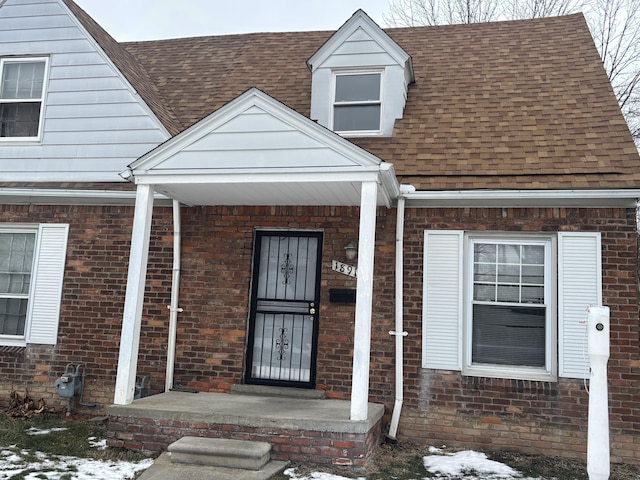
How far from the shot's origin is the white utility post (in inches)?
183

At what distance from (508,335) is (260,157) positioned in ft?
12.0

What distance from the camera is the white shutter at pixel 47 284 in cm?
771

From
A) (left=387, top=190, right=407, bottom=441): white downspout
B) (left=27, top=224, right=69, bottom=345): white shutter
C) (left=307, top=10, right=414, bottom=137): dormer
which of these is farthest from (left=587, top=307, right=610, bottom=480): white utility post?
(left=27, top=224, right=69, bottom=345): white shutter

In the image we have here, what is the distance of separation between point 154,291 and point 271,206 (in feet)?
6.46

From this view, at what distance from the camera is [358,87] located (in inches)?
327

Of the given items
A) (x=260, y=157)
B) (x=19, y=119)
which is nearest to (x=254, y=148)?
(x=260, y=157)

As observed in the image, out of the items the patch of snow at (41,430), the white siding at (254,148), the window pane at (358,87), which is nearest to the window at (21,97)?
the white siding at (254,148)

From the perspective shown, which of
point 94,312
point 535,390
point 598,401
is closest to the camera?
point 598,401

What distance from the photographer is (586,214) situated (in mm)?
6656

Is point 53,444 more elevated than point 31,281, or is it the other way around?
point 31,281

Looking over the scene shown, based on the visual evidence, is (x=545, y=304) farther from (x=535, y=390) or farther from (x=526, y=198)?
(x=526, y=198)

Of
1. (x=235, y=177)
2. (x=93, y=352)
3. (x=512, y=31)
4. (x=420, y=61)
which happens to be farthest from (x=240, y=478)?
(x=512, y=31)

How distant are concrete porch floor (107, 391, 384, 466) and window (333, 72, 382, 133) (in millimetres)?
3972

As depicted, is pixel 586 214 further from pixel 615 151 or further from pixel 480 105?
Answer: pixel 480 105
